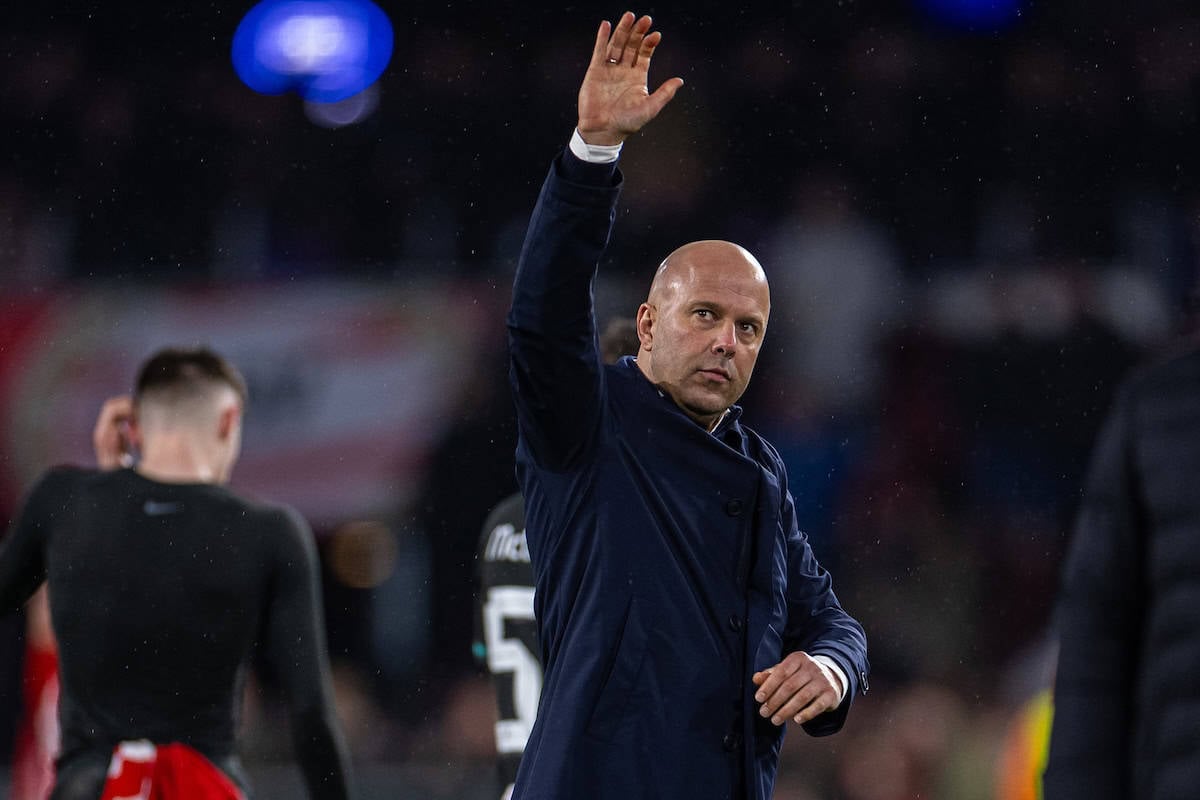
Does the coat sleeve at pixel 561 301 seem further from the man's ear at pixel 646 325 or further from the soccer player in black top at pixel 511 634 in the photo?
the soccer player in black top at pixel 511 634

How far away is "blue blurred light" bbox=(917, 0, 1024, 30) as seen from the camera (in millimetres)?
7125

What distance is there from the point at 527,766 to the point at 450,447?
485cm

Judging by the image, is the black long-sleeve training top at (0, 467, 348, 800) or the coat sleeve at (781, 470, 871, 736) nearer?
the coat sleeve at (781, 470, 871, 736)

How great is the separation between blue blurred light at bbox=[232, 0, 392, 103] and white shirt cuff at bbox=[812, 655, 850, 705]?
5.83 m

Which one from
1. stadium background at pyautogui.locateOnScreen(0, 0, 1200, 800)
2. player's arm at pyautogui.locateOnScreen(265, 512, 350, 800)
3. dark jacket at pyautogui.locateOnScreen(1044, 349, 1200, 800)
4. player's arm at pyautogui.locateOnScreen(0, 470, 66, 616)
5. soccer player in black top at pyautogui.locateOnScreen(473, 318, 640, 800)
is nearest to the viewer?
dark jacket at pyautogui.locateOnScreen(1044, 349, 1200, 800)

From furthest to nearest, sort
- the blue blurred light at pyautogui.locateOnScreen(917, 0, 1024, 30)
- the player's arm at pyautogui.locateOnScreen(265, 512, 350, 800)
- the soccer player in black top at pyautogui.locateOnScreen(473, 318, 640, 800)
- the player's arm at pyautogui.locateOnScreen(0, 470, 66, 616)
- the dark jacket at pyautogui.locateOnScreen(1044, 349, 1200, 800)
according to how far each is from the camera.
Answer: the blue blurred light at pyautogui.locateOnScreen(917, 0, 1024, 30) → the soccer player in black top at pyautogui.locateOnScreen(473, 318, 640, 800) → the player's arm at pyautogui.locateOnScreen(0, 470, 66, 616) → the player's arm at pyautogui.locateOnScreen(265, 512, 350, 800) → the dark jacket at pyautogui.locateOnScreen(1044, 349, 1200, 800)

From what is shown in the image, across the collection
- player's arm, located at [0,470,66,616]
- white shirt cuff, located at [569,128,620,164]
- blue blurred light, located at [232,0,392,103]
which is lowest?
player's arm, located at [0,470,66,616]

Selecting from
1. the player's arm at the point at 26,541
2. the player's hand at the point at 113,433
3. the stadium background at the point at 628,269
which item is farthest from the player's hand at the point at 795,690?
the stadium background at the point at 628,269

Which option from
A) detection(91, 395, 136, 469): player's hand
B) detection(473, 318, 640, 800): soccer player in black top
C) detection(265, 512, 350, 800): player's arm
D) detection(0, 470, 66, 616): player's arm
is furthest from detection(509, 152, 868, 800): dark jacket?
detection(91, 395, 136, 469): player's hand

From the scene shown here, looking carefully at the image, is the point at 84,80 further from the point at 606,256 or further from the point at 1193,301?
the point at 1193,301

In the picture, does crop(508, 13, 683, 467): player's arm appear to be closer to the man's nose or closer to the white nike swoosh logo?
the man's nose

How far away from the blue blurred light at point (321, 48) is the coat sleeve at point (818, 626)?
557 cm

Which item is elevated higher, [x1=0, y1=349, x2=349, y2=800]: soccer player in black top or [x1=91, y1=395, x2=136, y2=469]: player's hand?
[x1=91, y1=395, x2=136, y2=469]: player's hand

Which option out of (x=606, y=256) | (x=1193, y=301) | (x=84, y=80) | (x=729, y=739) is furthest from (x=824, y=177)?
(x=729, y=739)
